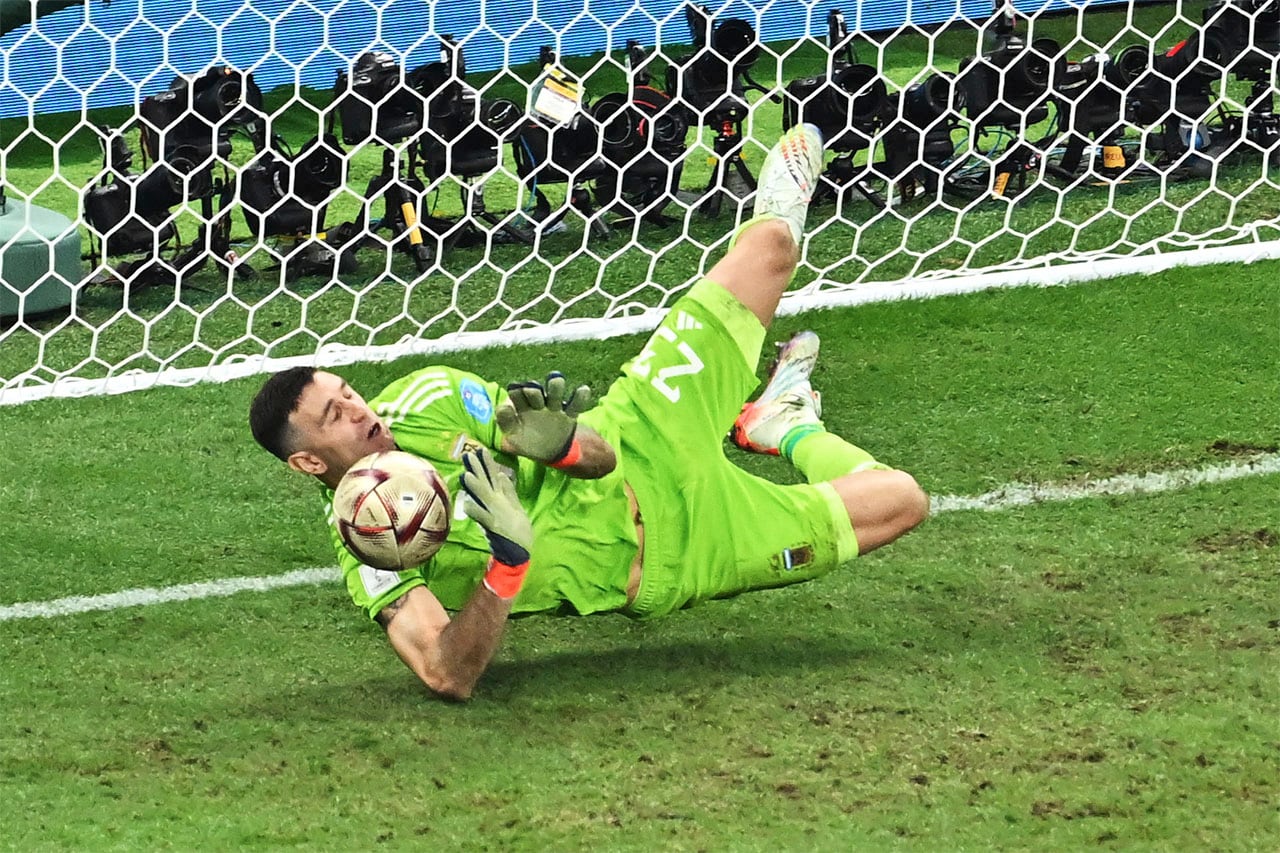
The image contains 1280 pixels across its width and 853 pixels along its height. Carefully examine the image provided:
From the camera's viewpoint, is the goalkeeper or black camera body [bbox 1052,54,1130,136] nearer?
the goalkeeper

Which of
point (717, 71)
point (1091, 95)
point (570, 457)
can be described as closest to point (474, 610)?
point (570, 457)

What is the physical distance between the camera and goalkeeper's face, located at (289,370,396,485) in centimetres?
400

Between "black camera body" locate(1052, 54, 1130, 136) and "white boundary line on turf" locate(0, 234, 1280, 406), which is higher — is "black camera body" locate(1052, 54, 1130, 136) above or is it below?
above

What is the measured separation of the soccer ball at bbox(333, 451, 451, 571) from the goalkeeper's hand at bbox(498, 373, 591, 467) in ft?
0.67

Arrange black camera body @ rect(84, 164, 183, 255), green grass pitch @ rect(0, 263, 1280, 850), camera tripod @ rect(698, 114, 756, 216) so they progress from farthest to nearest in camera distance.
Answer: camera tripod @ rect(698, 114, 756, 216) < black camera body @ rect(84, 164, 183, 255) < green grass pitch @ rect(0, 263, 1280, 850)

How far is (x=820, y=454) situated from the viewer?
185 inches

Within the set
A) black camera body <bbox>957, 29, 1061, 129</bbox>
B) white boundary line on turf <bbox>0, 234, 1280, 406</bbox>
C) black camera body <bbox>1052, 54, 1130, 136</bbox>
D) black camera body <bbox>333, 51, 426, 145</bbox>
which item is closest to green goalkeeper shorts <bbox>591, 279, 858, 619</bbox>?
white boundary line on turf <bbox>0, 234, 1280, 406</bbox>

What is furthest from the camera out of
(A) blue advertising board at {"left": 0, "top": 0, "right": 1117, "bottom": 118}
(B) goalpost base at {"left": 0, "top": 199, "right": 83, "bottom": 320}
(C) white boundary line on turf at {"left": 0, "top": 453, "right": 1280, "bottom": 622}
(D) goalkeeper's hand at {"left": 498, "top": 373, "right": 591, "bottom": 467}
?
(A) blue advertising board at {"left": 0, "top": 0, "right": 1117, "bottom": 118}

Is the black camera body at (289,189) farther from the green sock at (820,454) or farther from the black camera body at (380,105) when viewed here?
the green sock at (820,454)

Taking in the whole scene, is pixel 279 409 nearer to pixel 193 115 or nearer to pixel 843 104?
pixel 193 115

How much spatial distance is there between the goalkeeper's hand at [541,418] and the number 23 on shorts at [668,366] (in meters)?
0.55

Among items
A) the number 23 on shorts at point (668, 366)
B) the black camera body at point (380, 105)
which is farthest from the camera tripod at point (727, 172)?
the number 23 on shorts at point (668, 366)

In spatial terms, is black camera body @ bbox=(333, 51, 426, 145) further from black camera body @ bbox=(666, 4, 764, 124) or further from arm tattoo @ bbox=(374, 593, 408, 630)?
arm tattoo @ bbox=(374, 593, 408, 630)

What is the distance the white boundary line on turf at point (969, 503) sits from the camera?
15.5 feet
